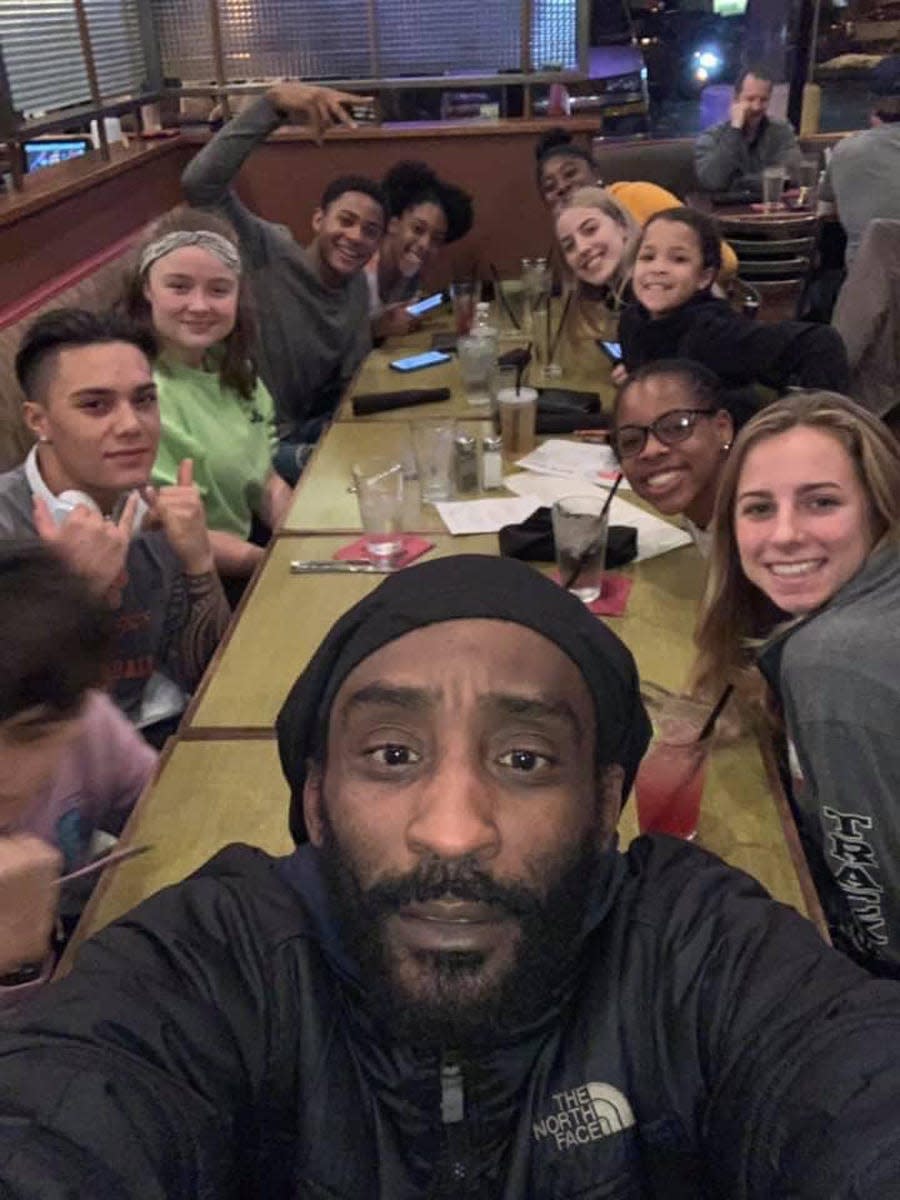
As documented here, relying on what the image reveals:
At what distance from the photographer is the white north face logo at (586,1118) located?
2.77ft

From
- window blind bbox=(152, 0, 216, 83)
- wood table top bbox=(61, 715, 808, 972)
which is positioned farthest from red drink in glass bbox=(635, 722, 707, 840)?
window blind bbox=(152, 0, 216, 83)

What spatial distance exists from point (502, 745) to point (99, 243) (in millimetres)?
3541

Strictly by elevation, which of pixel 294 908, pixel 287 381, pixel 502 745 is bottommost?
pixel 287 381

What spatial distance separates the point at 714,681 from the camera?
155cm

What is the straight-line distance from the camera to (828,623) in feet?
4.32

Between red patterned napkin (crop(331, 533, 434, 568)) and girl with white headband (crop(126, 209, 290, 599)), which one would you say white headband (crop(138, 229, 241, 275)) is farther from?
Result: red patterned napkin (crop(331, 533, 434, 568))

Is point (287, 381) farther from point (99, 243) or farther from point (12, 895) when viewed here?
point (12, 895)

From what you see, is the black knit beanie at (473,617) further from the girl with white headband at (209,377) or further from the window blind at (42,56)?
the window blind at (42,56)

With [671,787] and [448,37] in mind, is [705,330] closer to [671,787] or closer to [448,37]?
[671,787]

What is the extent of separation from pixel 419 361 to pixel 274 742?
211cm

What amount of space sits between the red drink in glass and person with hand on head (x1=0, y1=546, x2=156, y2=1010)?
648mm

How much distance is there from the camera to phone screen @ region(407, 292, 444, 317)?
3.96 metres

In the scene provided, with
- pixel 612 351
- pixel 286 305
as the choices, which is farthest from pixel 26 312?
pixel 612 351

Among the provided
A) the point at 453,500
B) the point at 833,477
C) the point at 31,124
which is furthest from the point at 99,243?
the point at 833,477
